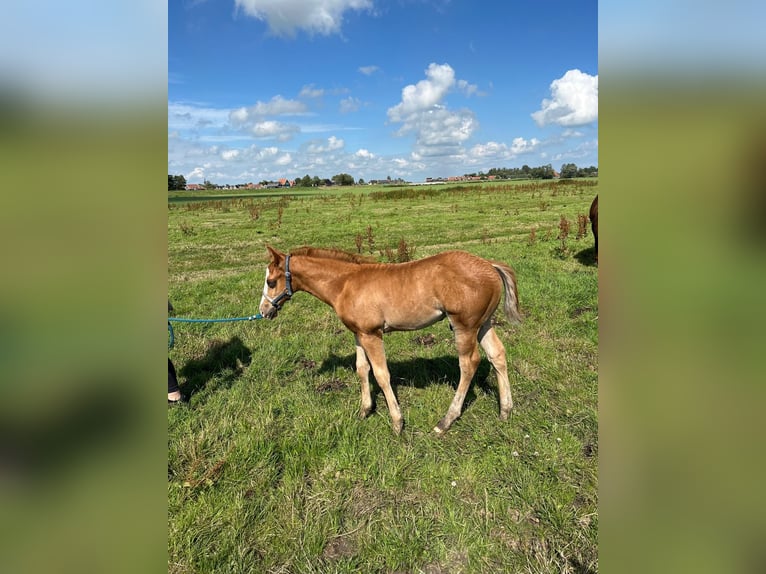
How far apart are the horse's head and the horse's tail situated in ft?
8.05

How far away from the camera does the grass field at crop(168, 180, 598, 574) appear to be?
2.97 meters

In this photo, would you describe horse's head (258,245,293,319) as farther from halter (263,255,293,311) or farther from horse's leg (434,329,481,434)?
horse's leg (434,329,481,434)

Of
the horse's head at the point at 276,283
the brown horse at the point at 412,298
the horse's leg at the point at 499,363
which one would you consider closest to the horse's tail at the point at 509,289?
the brown horse at the point at 412,298

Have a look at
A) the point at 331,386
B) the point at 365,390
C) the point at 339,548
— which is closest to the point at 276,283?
the point at 331,386

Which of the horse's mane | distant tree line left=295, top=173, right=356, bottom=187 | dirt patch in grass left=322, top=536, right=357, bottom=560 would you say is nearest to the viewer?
dirt patch in grass left=322, top=536, right=357, bottom=560

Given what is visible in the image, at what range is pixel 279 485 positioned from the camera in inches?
142

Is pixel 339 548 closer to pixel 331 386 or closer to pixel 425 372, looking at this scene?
pixel 331 386

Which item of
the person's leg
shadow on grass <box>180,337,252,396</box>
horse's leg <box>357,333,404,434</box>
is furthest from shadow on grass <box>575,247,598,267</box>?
the person's leg

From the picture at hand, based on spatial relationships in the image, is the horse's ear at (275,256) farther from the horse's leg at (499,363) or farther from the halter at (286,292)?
the horse's leg at (499,363)
